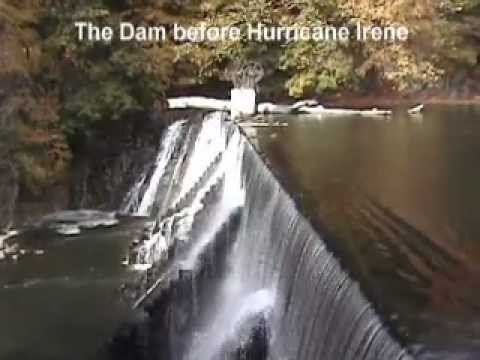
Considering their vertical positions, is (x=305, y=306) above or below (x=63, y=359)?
above

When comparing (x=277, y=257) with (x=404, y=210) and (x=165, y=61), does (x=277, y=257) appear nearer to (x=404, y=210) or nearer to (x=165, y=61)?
(x=404, y=210)

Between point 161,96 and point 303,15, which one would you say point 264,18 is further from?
point 161,96

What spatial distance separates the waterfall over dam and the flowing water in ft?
0.04

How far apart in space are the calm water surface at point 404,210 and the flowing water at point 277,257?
0.01 meters

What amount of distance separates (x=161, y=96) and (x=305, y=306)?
22.9 feet

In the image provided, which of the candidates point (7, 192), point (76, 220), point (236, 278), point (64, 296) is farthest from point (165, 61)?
point (236, 278)

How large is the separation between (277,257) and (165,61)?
670cm

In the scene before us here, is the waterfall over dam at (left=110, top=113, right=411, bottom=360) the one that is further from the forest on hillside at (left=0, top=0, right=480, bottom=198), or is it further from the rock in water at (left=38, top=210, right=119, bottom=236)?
the forest on hillside at (left=0, top=0, right=480, bottom=198)

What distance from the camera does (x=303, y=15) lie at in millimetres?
11969

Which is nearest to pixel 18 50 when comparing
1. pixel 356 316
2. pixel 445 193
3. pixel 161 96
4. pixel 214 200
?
pixel 161 96

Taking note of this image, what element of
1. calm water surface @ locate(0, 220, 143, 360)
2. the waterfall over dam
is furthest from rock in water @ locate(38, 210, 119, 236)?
the waterfall over dam

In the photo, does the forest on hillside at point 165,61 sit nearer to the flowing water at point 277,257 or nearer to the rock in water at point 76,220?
the rock in water at point 76,220

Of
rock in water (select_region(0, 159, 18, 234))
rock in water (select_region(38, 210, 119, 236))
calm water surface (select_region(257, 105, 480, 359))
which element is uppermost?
calm water surface (select_region(257, 105, 480, 359))

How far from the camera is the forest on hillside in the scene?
380 inches
